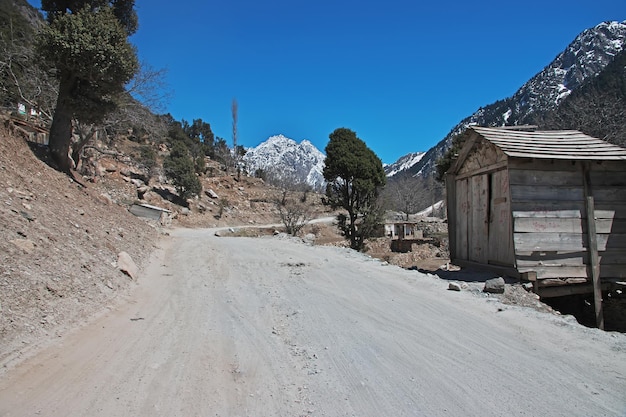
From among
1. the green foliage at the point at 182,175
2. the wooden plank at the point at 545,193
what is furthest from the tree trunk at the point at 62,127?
the green foliage at the point at 182,175

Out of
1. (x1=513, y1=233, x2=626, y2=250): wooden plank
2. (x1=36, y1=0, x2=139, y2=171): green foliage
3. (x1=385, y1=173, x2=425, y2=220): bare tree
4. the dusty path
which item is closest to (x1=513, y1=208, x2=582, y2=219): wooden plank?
(x1=513, y1=233, x2=626, y2=250): wooden plank

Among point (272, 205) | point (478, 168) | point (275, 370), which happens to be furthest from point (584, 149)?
point (272, 205)

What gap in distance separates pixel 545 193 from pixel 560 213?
0.49 meters

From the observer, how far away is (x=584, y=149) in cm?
768

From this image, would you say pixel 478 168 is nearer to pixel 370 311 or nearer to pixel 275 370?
pixel 370 311

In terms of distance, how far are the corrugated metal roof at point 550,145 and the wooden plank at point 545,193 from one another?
0.61 meters

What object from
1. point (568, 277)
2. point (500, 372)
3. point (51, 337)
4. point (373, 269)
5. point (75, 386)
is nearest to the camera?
point (75, 386)

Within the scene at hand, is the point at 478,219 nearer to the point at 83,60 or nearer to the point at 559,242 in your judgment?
the point at 559,242

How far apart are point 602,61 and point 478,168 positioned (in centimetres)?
10480

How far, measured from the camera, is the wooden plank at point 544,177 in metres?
7.30

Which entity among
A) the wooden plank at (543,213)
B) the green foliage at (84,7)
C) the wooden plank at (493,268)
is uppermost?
the green foliage at (84,7)

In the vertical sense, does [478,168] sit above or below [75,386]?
above

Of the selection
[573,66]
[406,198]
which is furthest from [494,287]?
[573,66]

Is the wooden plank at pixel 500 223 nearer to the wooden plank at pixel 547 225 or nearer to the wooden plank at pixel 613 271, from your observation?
the wooden plank at pixel 547 225
